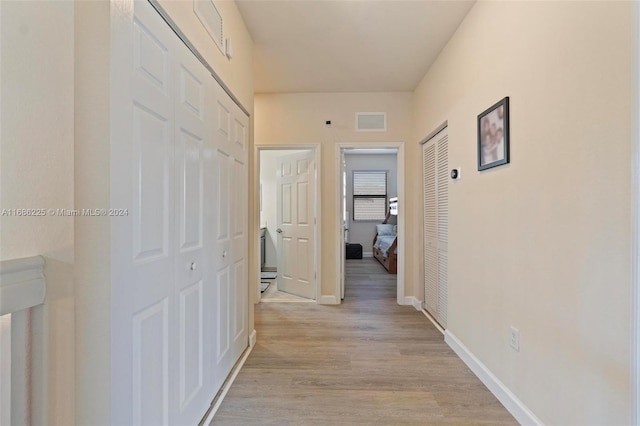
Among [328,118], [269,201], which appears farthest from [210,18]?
[269,201]

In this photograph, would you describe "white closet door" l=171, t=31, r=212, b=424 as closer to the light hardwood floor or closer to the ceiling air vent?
the light hardwood floor

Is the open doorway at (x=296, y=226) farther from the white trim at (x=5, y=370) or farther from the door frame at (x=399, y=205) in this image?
the white trim at (x=5, y=370)

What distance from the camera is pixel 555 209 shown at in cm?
140

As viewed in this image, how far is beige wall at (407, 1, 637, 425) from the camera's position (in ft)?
3.63

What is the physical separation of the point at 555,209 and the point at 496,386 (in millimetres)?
1189

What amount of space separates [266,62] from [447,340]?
10.2 feet

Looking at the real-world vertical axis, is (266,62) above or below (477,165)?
above

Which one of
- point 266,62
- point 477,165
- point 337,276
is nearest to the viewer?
point 477,165

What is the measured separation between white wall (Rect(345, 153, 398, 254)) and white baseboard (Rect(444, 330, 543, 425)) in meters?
5.07

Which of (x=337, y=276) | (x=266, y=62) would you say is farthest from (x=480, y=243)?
(x=266, y=62)

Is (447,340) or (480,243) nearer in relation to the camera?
(480,243)

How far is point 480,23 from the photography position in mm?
2072

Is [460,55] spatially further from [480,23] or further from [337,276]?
[337,276]

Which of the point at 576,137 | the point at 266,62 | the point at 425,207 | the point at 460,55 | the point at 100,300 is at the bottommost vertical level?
the point at 100,300
